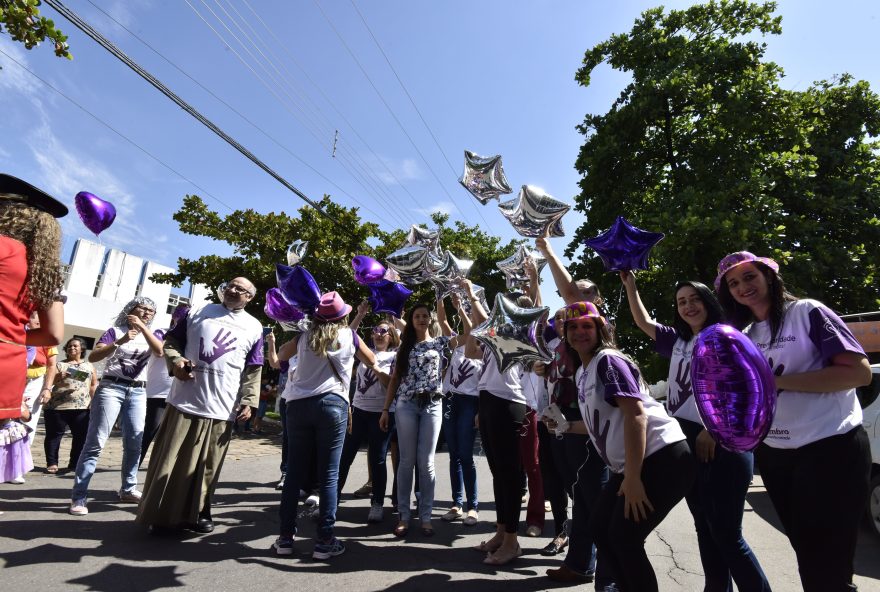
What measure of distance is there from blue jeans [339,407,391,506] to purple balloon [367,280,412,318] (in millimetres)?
965

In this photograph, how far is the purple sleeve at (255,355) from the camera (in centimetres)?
418

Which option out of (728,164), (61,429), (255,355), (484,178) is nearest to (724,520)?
(484,178)

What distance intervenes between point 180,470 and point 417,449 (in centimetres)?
173

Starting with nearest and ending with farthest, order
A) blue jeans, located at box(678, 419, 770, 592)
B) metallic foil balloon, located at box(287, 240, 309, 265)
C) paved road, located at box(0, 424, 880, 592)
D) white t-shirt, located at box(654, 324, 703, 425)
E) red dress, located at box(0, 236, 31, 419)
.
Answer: red dress, located at box(0, 236, 31, 419)
blue jeans, located at box(678, 419, 770, 592)
white t-shirt, located at box(654, 324, 703, 425)
paved road, located at box(0, 424, 880, 592)
metallic foil balloon, located at box(287, 240, 309, 265)

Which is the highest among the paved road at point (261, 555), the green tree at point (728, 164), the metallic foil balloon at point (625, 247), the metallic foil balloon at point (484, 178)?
the green tree at point (728, 164)

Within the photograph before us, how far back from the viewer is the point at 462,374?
4.80m

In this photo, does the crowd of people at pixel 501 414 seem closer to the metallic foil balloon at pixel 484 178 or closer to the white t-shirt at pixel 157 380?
the white t-shirt at pixel 157 380

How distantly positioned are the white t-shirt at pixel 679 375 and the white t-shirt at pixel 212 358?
304 centimetres

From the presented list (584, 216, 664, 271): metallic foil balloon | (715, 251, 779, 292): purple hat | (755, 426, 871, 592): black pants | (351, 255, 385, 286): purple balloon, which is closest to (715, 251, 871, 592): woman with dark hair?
(755, 426, 871, 592): black pants

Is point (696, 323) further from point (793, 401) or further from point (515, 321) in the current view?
point (515, 321)

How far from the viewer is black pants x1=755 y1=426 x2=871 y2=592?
189 centimetres

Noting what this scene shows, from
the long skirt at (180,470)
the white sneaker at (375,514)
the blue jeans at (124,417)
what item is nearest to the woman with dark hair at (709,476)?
the white sneaker at (375,514)

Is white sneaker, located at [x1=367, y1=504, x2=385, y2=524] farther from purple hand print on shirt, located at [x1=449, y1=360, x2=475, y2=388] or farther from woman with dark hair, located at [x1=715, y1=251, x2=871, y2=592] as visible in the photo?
woman with dark hair, located at [x1=715, y1=251, x2=871, y2=592]

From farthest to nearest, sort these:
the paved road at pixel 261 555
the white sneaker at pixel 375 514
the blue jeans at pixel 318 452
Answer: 1. the white sneaker at pixel 375 514
2. the blue jeans at pixel 318 452
3. the paved road at pixel 261 555
